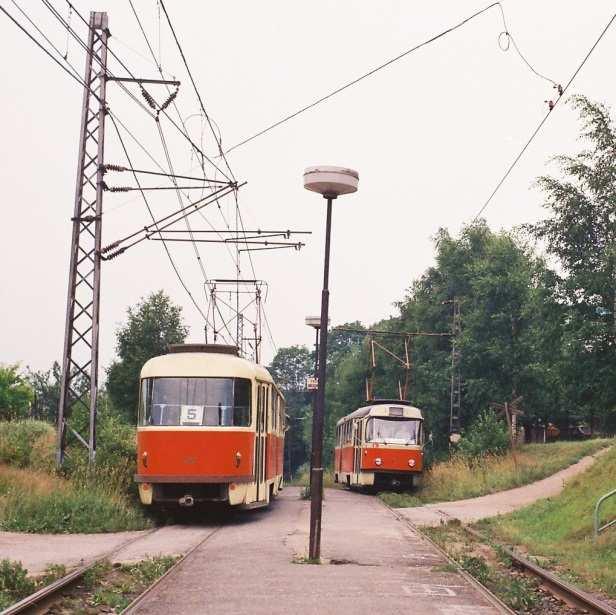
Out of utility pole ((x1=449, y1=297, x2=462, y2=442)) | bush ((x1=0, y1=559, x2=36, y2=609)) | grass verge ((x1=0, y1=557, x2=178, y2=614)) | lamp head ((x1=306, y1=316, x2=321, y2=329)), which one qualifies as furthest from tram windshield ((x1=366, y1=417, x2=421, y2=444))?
bush ((x1=0, y1=559, x2=36, y2=609))

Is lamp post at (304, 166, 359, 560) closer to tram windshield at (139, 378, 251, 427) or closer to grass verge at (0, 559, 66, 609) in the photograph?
grass verge at (0, 559, 66, 609)

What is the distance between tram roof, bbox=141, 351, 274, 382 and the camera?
21297 millimetres

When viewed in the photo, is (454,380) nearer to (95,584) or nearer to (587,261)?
(587,261)

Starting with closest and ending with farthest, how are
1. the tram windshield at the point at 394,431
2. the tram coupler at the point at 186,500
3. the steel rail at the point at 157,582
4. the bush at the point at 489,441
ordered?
1. the steel rail at the point at 157,582
2. the tram coupler at the point at 186,500
3. the tram windshield at the point at 394,431
4. the bush at the point at 489,441

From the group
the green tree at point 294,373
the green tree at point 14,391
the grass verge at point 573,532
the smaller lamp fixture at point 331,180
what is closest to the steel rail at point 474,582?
the grass verge at point 573,532

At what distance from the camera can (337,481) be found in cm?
5319

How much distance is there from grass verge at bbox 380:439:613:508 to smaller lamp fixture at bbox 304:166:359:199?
17208 mm

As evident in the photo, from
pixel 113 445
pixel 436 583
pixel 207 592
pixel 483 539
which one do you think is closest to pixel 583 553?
pixel 483 539

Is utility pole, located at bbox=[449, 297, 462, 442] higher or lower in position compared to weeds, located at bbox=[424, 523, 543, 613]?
higher

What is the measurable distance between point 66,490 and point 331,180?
9.51m

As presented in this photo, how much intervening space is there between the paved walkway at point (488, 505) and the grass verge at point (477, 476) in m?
0.40

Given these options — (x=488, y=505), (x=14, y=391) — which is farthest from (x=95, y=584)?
(x=14, y=391)

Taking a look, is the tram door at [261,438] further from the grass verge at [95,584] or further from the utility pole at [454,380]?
the utility pole at [454,380]

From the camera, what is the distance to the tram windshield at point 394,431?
3653cm
